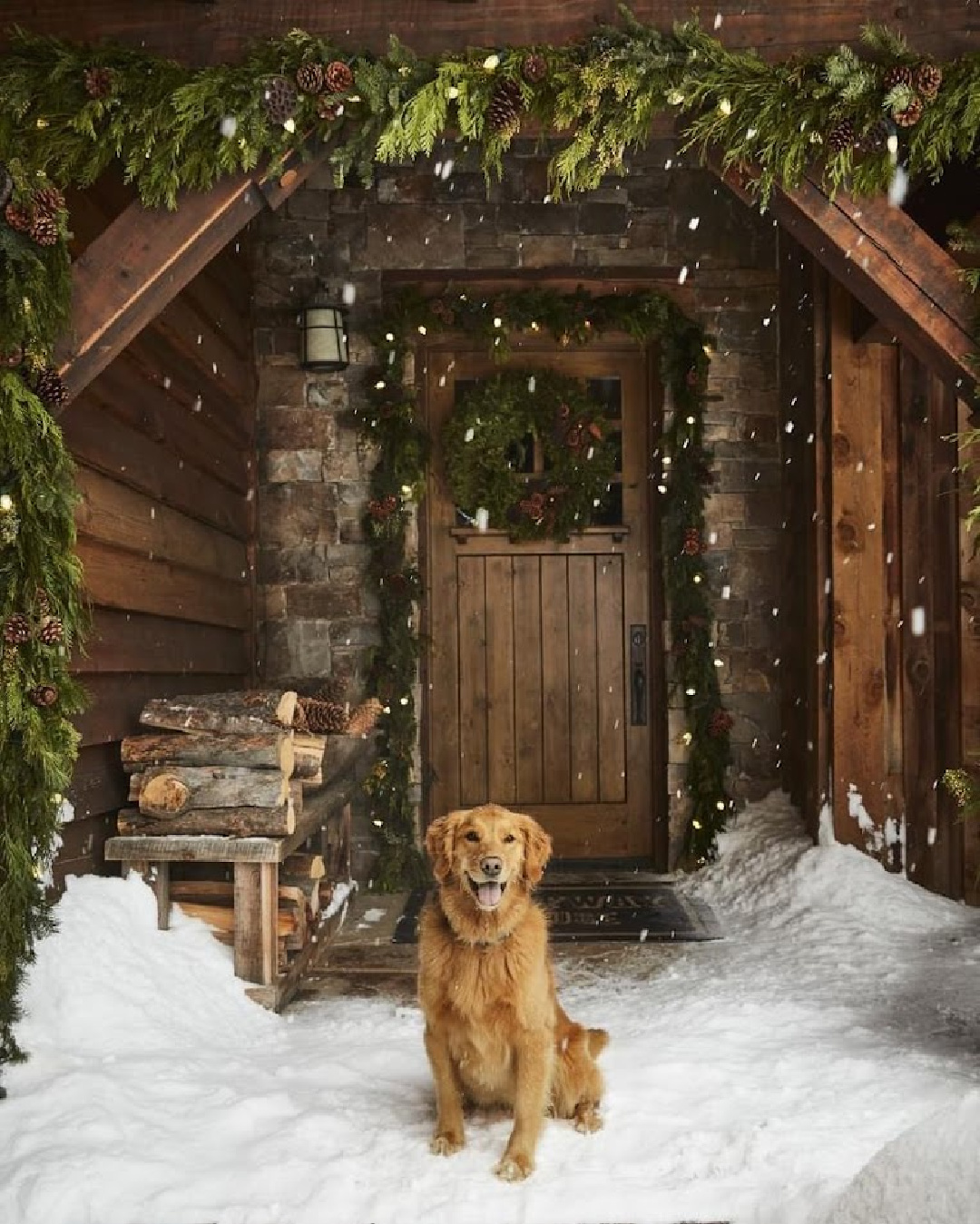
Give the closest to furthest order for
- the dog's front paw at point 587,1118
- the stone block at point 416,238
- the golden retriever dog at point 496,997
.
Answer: the golden retriever dog at point 496,997 → the dog's front paw at point 587,1118 → the stone block at point 416,238

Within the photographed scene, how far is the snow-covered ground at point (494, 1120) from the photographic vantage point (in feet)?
8.64

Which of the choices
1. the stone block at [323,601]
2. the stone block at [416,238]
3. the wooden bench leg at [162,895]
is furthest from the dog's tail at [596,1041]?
the stone block at [416,238]

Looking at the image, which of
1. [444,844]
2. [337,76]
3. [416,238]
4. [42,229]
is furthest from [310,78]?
[416,238]

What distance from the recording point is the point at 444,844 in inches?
123

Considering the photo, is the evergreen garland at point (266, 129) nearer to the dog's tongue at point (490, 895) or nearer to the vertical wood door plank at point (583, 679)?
the dog's tongue at point (490, 895)

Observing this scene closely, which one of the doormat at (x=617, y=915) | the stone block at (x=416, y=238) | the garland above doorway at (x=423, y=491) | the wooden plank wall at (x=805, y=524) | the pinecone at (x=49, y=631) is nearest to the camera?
the pinecone at (x=49, y=631)

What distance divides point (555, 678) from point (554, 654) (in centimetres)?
13

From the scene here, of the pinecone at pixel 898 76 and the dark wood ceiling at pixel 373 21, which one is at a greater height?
the dark wood ceiling at pixel 373 21

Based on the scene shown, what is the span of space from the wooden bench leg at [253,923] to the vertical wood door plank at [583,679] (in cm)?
292

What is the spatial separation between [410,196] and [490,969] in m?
4.76

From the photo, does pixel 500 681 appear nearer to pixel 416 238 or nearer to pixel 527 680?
pixel 527 680

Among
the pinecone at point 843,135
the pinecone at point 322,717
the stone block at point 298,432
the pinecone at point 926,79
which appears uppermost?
the pinecone at point 926,79

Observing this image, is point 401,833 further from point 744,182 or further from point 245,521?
point 744,182

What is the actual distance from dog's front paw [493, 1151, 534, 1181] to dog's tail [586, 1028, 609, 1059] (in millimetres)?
419
